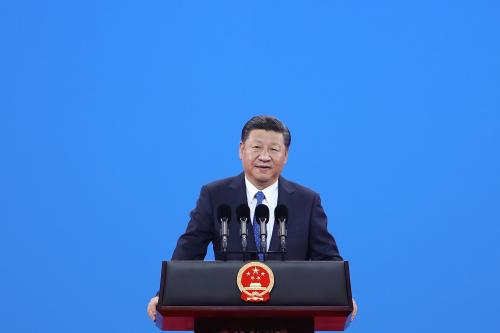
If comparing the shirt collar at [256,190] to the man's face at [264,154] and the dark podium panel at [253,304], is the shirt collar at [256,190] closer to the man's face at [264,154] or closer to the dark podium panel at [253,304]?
the man's face at [264,154]

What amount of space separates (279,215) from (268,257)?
17 centimetres

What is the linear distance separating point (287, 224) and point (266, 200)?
0.38ft

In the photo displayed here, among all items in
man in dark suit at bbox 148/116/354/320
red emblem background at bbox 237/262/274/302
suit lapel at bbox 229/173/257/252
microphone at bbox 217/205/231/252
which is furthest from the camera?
man in dark suit at bbox 148/116/354/320

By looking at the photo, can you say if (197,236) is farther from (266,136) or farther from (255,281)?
(255,281)

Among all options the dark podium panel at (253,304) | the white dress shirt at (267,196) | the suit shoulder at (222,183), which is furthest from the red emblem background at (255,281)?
the suit shoulder at (222,183)

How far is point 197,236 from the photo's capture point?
2.51 m

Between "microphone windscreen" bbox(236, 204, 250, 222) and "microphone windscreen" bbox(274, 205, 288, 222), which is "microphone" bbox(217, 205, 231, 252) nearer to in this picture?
"microphone windscreen" bbox(236, 204, 250, 222)

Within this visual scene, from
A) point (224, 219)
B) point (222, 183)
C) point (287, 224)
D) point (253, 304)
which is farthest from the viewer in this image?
point (222, 183)

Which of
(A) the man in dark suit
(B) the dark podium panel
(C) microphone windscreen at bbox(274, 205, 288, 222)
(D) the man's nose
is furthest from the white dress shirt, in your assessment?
(B) the dark podium panel

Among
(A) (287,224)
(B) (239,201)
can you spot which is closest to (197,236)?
(B) (239,201)

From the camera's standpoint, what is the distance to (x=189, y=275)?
78.4 inches

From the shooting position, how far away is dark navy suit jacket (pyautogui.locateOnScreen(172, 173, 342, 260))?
8.12 ft

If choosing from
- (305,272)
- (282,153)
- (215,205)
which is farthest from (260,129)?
(305,272)

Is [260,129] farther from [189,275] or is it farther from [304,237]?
[189,275]
